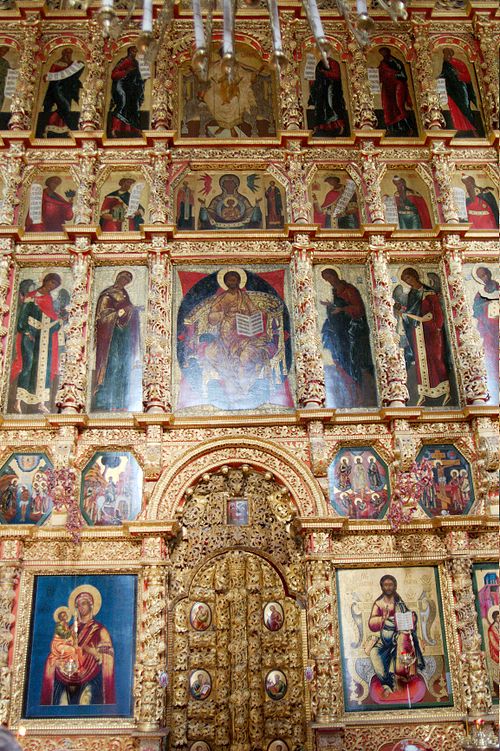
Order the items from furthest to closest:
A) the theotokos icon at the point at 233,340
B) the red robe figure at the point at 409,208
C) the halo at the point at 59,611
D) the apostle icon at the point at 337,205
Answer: the red robe figure at the point at 409,208 < the apostle icon at the point at 337,205 < the theotokos icon at the point at 233,340 < the halo at the point at 59,611

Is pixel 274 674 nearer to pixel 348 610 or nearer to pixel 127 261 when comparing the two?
pixel 348 610

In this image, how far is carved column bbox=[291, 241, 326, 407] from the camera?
1065cm

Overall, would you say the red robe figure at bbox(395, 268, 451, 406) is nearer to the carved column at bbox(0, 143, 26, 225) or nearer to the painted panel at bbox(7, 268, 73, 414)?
the painted panel at bbox(7, 268, 73, 414)

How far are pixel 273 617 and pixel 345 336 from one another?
418cm

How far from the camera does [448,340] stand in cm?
1141

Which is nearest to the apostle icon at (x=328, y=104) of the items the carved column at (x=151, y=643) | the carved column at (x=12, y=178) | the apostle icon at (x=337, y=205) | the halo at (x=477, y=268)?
the apostle icon at (x=337, y=205)

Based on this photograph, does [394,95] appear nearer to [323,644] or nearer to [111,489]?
[111,489]

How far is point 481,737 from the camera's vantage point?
9.10 meters

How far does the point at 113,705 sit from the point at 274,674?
6.73 feet

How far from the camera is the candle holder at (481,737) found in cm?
907

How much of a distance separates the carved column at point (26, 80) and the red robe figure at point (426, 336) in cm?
667

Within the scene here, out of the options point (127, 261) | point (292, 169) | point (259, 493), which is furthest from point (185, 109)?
point (259, 493)

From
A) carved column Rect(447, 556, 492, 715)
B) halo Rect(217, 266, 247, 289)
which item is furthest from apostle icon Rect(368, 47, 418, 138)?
carved column Rect(447, 556, 492, 715)

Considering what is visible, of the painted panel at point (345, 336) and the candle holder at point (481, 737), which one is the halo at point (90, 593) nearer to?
the painted panel at point (345, 336)
